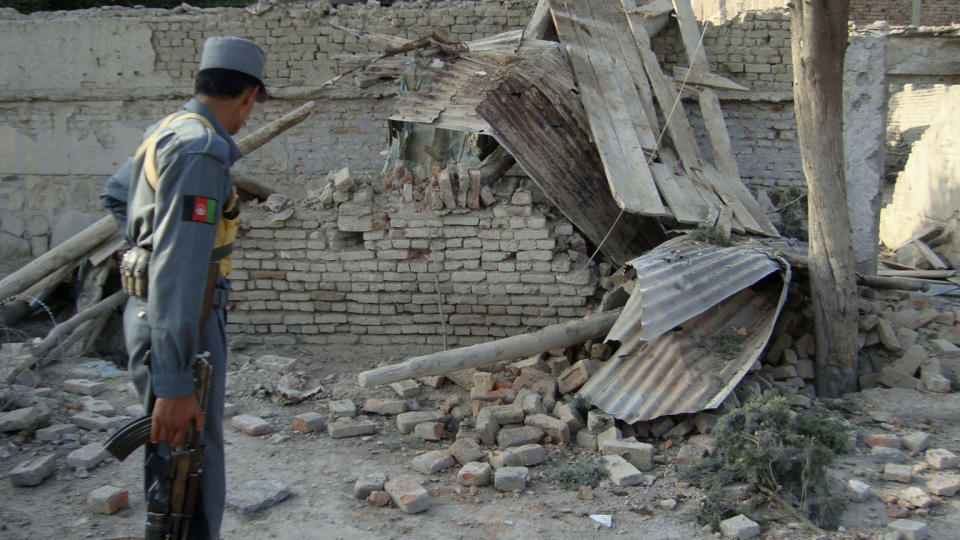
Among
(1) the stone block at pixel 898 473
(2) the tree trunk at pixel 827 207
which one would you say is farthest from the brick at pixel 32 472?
(2) the tree trunk at pixel 827 207

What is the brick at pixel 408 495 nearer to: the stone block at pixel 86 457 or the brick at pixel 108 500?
the brick at pixel 108 500

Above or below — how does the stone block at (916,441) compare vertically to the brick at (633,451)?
above

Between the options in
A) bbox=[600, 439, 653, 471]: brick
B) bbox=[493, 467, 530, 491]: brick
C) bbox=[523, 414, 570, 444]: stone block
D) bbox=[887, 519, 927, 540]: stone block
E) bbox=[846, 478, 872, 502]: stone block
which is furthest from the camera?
bbox=[523, 414, 570, 444]: stone block

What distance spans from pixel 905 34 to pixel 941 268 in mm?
3536

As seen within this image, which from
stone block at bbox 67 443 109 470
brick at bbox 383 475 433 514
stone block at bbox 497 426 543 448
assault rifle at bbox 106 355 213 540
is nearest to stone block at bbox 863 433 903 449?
stone block at bbox 497 426 543 448

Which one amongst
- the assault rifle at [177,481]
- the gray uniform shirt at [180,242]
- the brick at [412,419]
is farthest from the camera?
the brick at [412,419]

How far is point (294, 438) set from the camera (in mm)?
4508

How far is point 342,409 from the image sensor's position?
4.77 m

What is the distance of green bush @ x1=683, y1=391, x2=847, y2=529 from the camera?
11.5ft

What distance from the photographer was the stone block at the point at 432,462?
4020mm

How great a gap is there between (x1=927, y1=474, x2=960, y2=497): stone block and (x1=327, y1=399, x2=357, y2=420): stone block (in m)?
3.30

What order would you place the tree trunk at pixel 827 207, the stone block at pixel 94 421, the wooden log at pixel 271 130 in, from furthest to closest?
the wooden log at pixel 271 130 → the tree trunk at pixel 827 207 → the stone block at pixel 94 421

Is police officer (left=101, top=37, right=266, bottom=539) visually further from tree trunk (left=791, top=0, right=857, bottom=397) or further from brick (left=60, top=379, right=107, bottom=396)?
tree trunk (left=791, top=0, right=857, bottom=397)

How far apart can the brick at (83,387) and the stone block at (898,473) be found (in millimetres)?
4890
